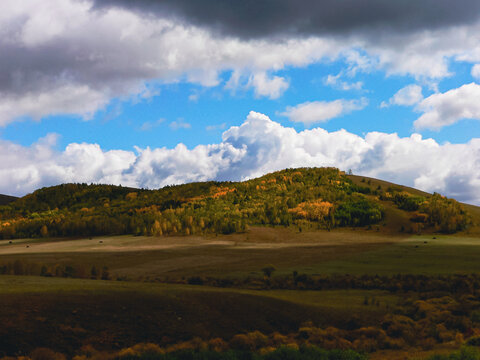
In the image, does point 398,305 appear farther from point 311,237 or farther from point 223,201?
point 223,201

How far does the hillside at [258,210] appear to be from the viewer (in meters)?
45.0

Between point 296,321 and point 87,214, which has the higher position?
point 87,214

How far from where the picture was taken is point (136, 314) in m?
12.2

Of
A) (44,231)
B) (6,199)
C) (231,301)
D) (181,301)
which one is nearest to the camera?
(181,301)

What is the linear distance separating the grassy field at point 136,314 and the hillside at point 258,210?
29485 millimetres

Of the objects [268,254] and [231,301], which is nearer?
[231,301]

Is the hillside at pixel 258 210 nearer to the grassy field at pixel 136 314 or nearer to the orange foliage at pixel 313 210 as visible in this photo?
the orange foliage at pixel 313 210

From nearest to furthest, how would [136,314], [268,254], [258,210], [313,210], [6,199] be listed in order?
[136,314], [268,254], [313,210], [258,210], [6,199]

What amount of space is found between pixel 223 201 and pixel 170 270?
3221 centimetres

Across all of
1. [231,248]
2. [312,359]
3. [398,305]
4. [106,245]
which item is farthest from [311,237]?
[312,359]

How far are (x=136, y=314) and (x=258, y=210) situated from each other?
3915 cm

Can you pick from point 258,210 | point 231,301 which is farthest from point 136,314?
point 258,210

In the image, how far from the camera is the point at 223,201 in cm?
5625

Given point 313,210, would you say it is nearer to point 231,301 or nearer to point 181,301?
point 231,301
